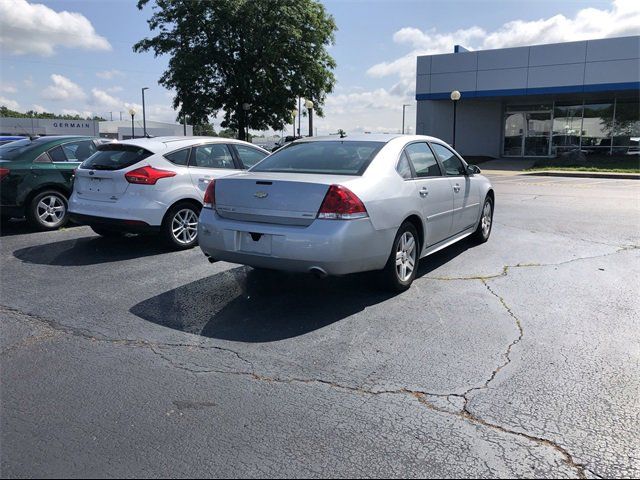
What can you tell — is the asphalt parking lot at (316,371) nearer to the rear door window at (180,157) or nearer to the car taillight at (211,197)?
the car taillight at (211,197)

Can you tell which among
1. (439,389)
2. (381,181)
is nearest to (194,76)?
(381,181)

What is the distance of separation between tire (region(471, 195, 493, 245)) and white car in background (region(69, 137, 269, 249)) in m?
3.74

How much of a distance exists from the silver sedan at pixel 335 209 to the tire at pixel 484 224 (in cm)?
163

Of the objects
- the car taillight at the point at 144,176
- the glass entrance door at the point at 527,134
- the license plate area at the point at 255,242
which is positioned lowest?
the license plate area at the point at 255,242

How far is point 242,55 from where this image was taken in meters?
29.9

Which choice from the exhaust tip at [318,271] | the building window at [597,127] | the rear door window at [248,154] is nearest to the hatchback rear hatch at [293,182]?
the exhaust tip at [318,271]

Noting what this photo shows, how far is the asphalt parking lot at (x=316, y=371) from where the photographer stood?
2.65 meters

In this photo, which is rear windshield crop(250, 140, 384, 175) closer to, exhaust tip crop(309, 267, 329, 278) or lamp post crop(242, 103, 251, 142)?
exhaust tip crop(309, 267, 329, 278)

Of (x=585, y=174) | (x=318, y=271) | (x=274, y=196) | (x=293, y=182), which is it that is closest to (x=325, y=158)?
(x=293, y=182)

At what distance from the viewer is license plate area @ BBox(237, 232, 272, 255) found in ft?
15.4

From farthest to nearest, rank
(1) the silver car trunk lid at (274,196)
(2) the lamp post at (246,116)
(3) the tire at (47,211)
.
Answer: (2) the lamp post at (246,116), (3) the tire at (47,211), (1) the silver car trunk lid at (274,196)

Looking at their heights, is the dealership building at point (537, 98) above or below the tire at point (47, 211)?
above

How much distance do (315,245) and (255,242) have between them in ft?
2.03

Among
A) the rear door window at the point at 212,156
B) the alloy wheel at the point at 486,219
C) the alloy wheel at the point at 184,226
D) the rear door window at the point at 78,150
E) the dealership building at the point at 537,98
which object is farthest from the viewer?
the dealership building at the point at 537,98
